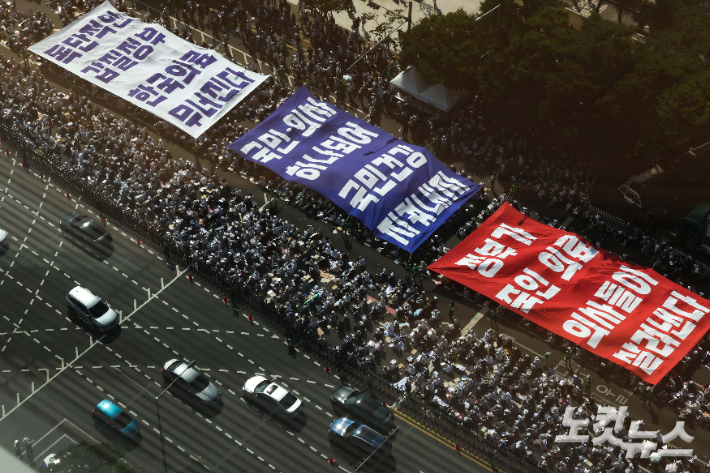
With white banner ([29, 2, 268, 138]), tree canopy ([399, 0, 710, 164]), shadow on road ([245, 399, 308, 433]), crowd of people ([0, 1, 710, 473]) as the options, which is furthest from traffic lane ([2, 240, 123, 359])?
tree canopy ([399, 0, 710, 164])

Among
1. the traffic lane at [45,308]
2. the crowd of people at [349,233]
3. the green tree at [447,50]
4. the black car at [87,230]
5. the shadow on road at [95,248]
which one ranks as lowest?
the traffic lane at [45,308]

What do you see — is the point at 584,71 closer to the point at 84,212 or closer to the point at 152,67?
the point at 152,67

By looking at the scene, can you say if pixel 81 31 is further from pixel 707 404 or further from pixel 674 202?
pixel 707 404

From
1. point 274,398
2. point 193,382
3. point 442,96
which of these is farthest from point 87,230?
point 442,96

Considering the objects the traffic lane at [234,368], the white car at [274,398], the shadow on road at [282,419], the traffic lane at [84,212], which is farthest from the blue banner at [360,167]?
the shadow on road at [282,419]

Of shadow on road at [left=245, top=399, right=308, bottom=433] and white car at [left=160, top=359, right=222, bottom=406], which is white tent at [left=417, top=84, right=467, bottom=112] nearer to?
shadow on road at [left=245, top=399, right=308, bottom=433]

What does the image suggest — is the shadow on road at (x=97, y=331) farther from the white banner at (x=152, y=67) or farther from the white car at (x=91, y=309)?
the white banner at (x=152, y=67)

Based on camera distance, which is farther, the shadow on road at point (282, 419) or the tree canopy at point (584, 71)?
the tree canopy at point (584, 71)
